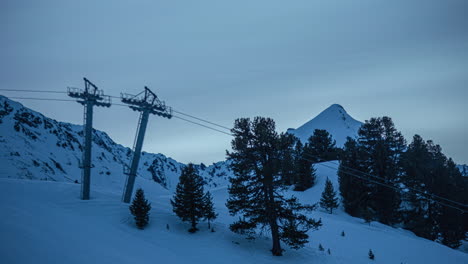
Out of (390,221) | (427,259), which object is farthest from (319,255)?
(390,221)

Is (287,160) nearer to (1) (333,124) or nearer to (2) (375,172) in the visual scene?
(2) (375,172)

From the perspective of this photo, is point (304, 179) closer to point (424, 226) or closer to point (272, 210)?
point (424, 226)

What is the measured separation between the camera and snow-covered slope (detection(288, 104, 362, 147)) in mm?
140000

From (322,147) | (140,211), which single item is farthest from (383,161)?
(140,211)

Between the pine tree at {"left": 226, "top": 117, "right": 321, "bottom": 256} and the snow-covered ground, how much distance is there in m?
1.94

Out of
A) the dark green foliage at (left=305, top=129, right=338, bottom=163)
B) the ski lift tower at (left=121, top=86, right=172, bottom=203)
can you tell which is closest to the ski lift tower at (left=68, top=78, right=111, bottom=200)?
the ski lift tower at (left=121, top=86, right=172, bottom=203)

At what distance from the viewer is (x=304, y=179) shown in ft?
135

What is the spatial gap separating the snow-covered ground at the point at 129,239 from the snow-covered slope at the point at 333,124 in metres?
116

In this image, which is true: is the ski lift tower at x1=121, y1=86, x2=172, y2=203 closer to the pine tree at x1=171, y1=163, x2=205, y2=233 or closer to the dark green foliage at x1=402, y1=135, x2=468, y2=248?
the pine tree at x1=171, y1=163, x2=205, y2=233

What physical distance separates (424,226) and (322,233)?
597 inches

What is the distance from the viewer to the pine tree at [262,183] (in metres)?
15.2

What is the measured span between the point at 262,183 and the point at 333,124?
5772 inches

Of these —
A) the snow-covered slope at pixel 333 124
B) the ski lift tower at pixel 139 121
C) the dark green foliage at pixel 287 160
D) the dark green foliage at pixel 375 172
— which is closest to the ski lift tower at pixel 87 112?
the ski lift tower at pixel 139 121

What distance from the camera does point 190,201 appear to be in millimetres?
17547
